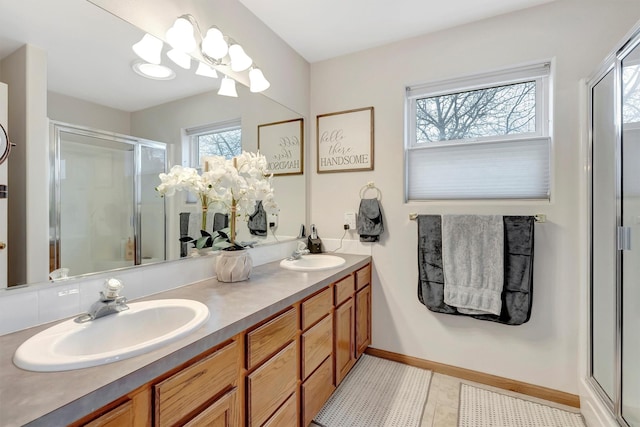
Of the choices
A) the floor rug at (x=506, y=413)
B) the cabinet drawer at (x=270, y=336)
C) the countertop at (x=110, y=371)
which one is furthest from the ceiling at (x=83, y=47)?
the floor rug at (x=506, y=413)

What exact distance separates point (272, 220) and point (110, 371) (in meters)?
1.47

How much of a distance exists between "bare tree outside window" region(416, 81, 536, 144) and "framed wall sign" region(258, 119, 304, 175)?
0.92 meters

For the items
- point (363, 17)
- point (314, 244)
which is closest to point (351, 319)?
point (314, 244)

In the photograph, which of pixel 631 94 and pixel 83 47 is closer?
pixel 83 47

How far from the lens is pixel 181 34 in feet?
4.43

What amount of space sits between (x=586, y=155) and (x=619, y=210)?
1.21 feet

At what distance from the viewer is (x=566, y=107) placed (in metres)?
1.68

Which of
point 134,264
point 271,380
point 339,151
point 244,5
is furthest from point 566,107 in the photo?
point 134,264

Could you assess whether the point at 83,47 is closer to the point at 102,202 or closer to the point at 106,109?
the point at 106,109

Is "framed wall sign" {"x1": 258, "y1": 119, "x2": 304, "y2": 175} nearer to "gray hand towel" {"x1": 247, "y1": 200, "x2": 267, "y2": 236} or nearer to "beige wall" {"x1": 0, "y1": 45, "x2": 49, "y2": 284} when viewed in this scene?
"gray hand towel" {"x1": 247, "y1": 200, "x2": 267, "y2": 236}

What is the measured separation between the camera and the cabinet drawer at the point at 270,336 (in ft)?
3.39

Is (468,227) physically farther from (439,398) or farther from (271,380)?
(271,380)

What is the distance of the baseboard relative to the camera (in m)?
1.72

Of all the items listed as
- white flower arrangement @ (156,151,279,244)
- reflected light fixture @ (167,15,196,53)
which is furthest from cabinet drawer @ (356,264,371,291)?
reflected light fixture @ (167,15,196,53)
